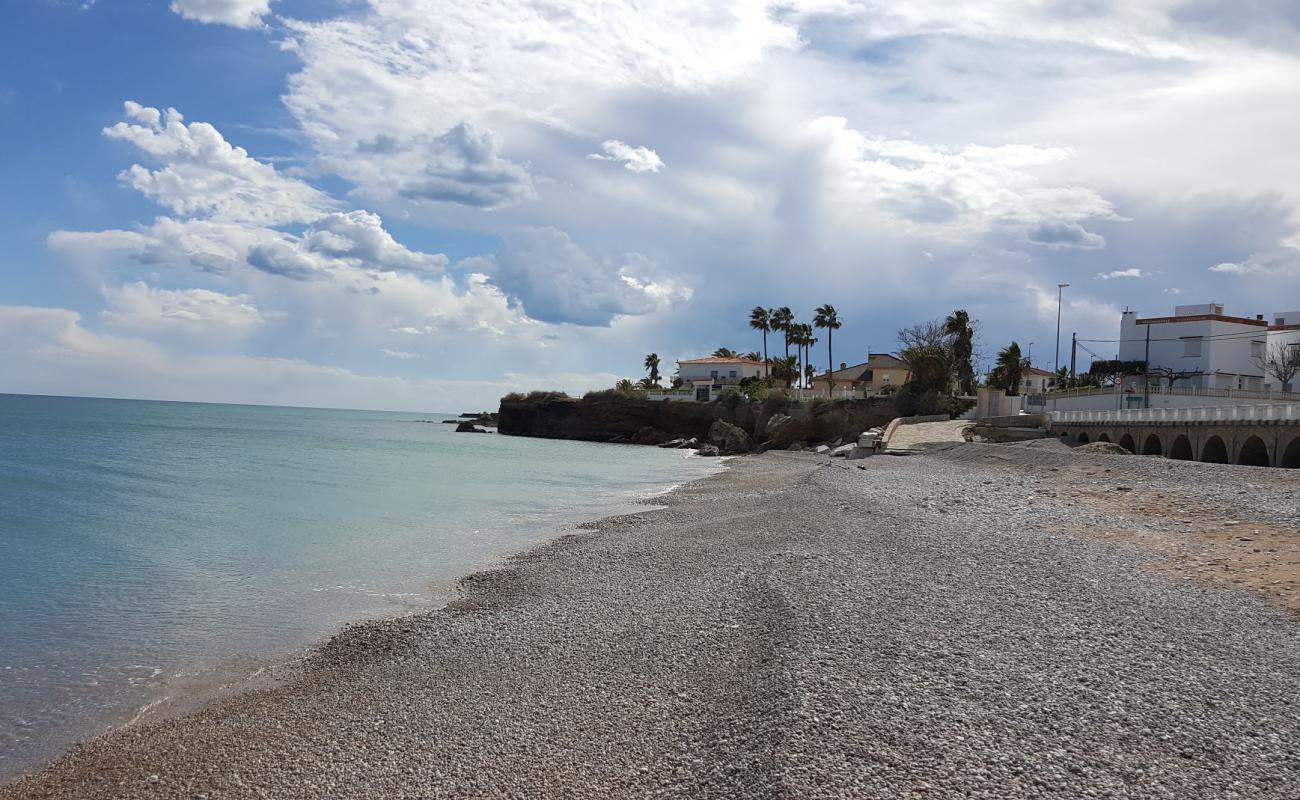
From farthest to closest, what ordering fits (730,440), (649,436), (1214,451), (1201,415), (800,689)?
(649,436) < (730,440) < (1214,451) < (1201,415) < (800,689)

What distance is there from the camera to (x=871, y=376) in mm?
90625

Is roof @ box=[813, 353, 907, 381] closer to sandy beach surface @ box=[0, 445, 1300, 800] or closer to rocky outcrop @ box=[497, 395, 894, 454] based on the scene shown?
rocky outcrop @ box=[497, 395, 894, 454]

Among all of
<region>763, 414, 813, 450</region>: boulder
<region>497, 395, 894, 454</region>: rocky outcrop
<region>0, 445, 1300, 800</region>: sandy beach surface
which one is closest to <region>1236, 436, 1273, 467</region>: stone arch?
<region>0, 445, 1300, 800</region>: sandy beach surface

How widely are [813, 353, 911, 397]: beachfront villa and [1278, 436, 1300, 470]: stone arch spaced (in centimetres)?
5567

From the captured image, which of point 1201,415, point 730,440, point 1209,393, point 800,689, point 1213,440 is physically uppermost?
point 1209,393

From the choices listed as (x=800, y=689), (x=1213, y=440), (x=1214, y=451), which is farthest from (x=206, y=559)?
(x=1214, y=451)

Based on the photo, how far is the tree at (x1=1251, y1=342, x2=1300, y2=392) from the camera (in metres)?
65.8

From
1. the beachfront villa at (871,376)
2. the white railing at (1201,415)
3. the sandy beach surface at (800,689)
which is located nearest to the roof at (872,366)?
the beachfront villa at (871,376)

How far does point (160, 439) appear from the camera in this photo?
7319 cm

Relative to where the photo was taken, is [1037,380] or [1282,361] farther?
[1037,380]

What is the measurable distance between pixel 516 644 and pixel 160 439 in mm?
74998

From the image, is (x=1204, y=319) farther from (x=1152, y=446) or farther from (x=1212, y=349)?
(x=1152, y=446)

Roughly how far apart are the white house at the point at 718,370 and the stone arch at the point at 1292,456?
72.4 metres

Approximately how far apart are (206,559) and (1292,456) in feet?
109
